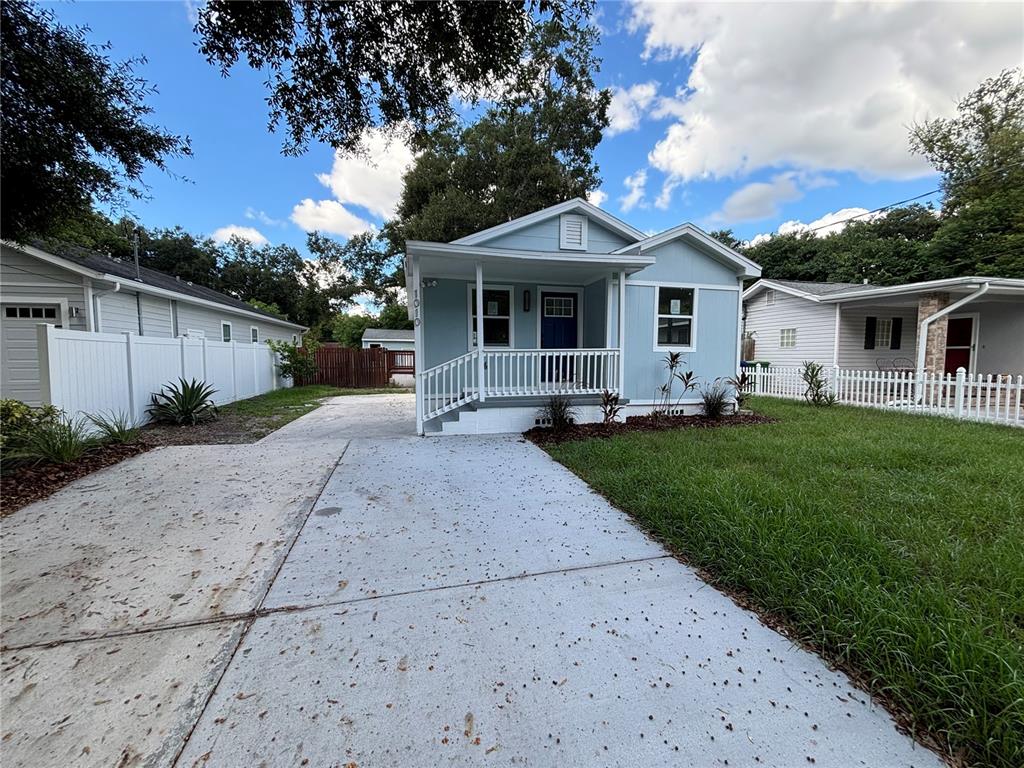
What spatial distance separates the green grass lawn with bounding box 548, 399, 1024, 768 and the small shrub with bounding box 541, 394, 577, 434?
4.50 feet

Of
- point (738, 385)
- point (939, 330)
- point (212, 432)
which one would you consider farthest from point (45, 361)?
point (939, 330)

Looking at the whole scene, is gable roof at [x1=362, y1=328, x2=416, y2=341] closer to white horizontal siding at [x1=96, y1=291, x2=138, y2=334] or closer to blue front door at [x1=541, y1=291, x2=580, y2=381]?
white horizontal siding at [x1=96, y1=291, x2=138, y2=334]

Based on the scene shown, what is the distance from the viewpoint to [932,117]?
19594mm

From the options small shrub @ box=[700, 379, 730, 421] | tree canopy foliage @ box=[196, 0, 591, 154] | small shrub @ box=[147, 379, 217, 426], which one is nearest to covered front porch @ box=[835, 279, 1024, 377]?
small shrub @ box=[700, 379, 730, 421]

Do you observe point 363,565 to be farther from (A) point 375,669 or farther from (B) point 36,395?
(B) point 36,395

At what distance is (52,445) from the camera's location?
4.80 meters

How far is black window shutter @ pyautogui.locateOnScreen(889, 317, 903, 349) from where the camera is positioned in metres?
13.1

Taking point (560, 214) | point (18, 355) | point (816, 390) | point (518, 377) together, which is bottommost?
point (816, 390)

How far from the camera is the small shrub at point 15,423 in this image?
4582mm

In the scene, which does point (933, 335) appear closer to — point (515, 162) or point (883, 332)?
point (883, 332)

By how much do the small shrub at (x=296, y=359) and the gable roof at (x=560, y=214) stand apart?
35.3ft

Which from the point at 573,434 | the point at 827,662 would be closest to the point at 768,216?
the point at 573,434

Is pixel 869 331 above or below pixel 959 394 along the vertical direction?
above

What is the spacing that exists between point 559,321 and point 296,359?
11917mm
